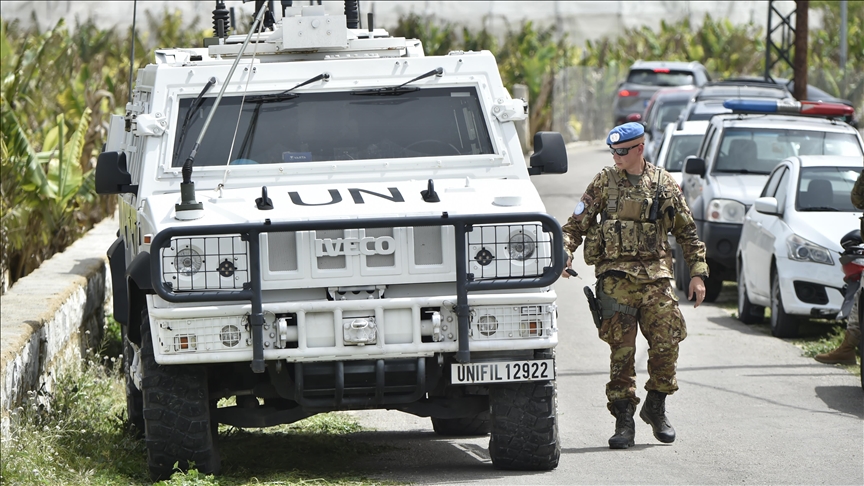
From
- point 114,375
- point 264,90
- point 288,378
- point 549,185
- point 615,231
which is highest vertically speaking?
point 264,90

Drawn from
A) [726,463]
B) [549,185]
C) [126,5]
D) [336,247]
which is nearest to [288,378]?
[336,247]

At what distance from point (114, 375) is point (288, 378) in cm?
403

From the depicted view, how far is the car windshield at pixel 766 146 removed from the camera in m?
15.0

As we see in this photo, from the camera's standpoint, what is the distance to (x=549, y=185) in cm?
2609

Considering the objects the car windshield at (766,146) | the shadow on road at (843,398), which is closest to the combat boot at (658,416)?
the shadow on road at (843,398)

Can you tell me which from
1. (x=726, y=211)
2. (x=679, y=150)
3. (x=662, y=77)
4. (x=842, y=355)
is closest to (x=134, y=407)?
(x=842, y=355)

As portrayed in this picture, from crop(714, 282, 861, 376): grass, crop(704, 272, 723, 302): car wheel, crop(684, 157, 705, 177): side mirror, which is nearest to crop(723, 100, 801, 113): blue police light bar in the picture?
crop(684, 157, 705, 177): side mirror

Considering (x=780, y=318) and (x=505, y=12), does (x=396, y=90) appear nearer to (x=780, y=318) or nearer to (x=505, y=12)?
(x=780, y=318)

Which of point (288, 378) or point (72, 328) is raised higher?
point (288, 378)

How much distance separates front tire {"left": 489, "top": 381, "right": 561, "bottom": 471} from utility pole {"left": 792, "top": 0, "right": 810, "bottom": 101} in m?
17.1

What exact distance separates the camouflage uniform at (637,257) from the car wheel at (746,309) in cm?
574

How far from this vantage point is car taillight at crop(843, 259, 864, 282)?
10.0 metres

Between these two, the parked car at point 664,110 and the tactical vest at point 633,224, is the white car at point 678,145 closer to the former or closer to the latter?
the parked car at point 664,110

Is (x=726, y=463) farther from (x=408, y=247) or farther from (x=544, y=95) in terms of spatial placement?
(x=544, y=95)
